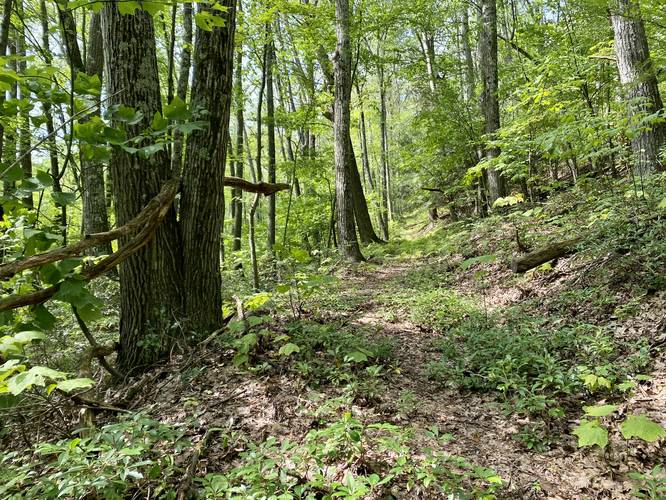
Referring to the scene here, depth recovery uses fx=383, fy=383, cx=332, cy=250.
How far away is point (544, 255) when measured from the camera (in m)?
5.76

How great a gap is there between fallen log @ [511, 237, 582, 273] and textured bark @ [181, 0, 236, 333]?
454 cm

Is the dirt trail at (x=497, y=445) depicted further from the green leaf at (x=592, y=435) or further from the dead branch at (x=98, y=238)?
the dead branch at (x=98, y=238)

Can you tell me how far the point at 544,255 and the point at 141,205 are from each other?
5452 mm

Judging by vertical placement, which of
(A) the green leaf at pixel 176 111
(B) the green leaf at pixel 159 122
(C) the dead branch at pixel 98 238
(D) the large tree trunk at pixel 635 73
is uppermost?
(D) the large tree trunk at pixel 635 73

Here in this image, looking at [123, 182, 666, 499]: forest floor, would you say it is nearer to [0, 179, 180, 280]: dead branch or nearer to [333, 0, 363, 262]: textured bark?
[0, 179, 180, 280]: dead branch

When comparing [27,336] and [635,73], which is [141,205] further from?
[635,73]

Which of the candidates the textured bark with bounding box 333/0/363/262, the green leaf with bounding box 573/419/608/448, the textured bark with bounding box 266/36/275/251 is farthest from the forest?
the textured bark with bounding box 266/36/275/251

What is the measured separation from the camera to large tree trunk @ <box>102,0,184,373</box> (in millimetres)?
3570

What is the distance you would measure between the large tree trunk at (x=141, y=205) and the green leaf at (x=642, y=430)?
12.1 ft

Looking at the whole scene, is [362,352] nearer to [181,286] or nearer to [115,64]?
[181,286]

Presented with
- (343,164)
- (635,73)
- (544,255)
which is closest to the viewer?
(544,255)

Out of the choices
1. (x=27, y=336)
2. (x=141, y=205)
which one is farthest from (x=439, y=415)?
(x=141, y=205)

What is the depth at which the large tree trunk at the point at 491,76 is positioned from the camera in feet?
30.3

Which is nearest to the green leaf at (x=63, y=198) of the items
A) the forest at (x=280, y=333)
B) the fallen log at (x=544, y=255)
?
the forest at (x=280, y=333)
